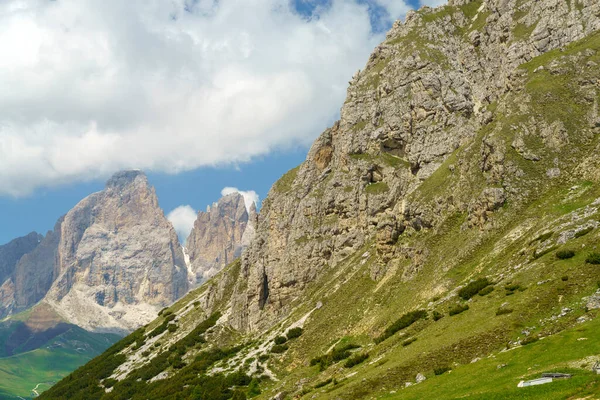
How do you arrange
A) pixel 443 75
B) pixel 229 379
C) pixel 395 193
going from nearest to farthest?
pixel 229 379 < pixel 395 193 < pixel 443 75

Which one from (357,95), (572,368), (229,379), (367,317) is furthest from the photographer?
(357,95)

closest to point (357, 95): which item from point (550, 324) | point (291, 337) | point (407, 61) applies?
point (407, 61)

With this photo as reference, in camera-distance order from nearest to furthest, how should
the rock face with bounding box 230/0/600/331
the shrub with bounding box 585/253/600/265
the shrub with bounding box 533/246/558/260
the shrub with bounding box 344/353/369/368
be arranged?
the shrub with bounding box 585/253/600/265 → the shrub with bounding box 533/246/558/260 → the shrub with bounding box 344/353/369/368 → the rock face with bounding box 230/0/600/331

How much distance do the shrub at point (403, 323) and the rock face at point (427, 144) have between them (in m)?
18.1

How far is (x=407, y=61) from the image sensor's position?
145750 millimetres

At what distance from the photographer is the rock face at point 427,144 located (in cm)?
8131

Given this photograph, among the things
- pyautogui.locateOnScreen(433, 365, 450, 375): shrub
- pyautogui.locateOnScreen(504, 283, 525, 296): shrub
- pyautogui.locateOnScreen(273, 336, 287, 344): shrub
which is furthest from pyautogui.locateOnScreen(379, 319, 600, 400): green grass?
pyautogui.locateOnScreen(273, 336, 287, 344): shrub

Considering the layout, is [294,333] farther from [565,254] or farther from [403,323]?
[565,254]

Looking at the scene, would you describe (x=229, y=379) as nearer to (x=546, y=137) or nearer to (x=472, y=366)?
(x=472, y=366)

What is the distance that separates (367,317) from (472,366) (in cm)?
4241

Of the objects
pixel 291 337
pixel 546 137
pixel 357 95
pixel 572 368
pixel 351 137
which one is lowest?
pixel 572 368

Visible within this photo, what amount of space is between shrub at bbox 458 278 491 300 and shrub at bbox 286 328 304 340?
140 ft

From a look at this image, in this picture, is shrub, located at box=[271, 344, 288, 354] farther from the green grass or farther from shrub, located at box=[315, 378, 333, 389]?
the green grass

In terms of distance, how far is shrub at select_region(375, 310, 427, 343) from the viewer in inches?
2433
